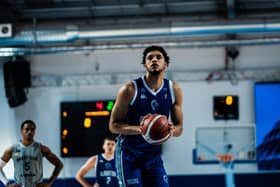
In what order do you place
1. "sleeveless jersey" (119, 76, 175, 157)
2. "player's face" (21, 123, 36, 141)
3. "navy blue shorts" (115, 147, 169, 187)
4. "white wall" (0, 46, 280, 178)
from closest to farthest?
"navy blue shorts" (115, 147, 169, 187), "sleeveless jersey" (119, 76, 175, 157), "player's face" (21, 123, 36, 141), "white wall" (0, 46, 280, 178)

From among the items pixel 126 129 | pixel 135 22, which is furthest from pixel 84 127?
pixel 126 129

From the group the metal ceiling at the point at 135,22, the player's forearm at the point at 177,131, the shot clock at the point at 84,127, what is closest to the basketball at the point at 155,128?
the player's forearm at the point at 177,131

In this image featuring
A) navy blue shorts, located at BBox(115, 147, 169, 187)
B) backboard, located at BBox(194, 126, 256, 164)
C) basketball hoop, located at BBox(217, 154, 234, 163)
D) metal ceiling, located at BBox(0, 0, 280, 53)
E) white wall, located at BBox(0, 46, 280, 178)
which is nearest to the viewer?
navy blue shorts, located at BBox(115, 147, 169, 187)

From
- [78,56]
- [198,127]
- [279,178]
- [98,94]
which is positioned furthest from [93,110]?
[279,178]

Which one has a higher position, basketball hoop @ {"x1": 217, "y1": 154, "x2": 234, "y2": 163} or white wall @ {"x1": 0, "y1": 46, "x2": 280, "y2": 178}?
white wall @ {"x1": 0, "y1": 46, "x2": 280, "y2": 178}

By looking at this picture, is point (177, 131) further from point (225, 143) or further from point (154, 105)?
point (225, 143)

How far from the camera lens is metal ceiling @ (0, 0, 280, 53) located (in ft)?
33.5

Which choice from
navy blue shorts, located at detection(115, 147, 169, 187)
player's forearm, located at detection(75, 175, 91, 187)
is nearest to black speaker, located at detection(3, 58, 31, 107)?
player's forearm, located at detection(75, 175, 91, 187)

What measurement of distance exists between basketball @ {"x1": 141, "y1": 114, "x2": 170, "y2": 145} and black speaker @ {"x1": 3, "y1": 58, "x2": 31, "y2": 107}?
6943 millimetres

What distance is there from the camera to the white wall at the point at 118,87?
1130 cm

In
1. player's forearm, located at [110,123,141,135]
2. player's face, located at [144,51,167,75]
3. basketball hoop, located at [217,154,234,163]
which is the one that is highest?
player's face, located at [144,51,167,75]

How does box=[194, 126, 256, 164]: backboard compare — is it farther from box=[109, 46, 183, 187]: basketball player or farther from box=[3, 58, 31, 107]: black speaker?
box=[109, 46, 183, 187]: basketball player

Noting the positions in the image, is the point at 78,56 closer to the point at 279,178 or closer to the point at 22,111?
the point at 22,111

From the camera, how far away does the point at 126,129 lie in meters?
4.79
